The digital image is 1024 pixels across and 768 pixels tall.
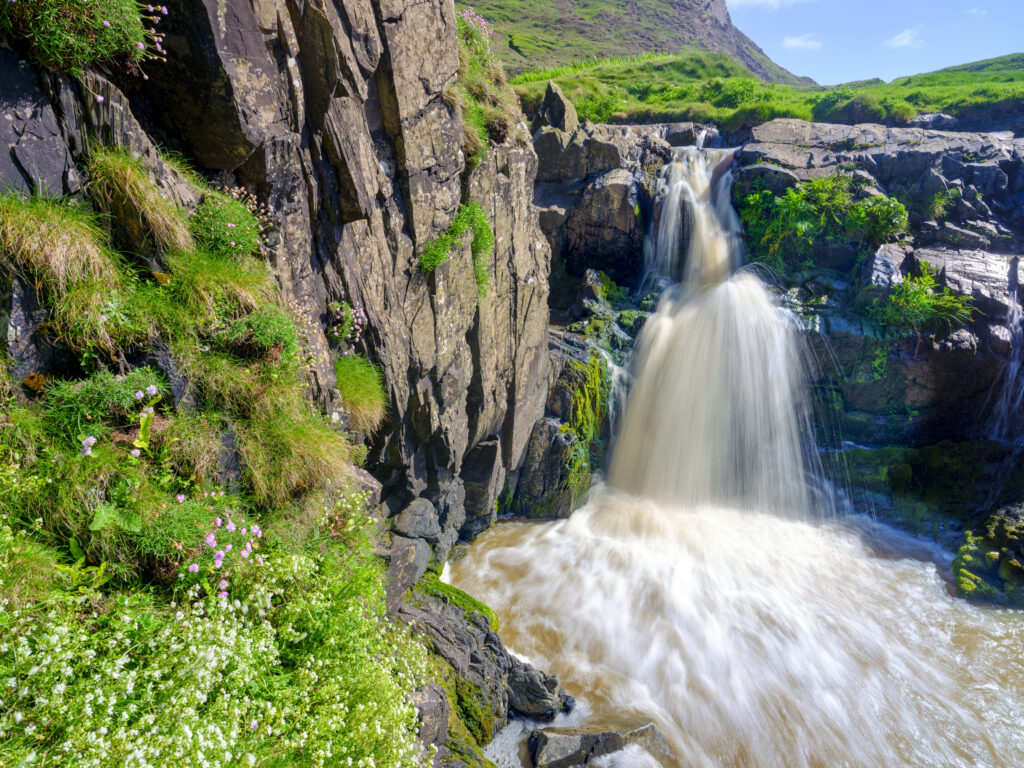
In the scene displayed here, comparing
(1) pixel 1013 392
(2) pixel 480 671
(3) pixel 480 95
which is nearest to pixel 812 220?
(1) pixel 1013 392

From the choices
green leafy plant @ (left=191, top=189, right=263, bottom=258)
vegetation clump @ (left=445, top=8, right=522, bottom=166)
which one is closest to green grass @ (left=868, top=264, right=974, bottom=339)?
vegetation clump @ (left=445, top=8, right=522, bottom=166)

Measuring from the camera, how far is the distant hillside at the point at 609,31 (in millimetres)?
38312

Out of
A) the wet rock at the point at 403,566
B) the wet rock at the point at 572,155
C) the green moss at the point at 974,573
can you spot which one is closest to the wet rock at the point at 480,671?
the wet rock at the point at 403,566

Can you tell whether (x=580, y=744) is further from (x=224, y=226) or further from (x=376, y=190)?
(x=376, y=190)

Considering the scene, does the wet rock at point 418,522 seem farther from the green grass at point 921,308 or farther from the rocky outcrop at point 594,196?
the green grass at point 921,308

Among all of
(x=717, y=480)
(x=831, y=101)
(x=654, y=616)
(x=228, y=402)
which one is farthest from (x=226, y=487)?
(x=831, y=101)

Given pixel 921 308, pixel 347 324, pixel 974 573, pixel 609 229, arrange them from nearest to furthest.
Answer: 1. pixel 347 324
2. pixel 974 573
3. pixel 921 308
4. pixel 609 229

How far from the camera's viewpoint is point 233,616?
12.2 feet

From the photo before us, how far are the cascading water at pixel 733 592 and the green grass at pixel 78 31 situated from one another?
8.47 meters

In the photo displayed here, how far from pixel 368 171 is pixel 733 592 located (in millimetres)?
9760

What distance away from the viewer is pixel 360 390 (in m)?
6.89

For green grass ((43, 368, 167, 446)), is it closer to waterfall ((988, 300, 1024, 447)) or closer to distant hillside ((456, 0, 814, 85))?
waterfall ((988, 300, 1024, 447))

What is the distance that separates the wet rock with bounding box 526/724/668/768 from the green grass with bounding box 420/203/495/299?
685cm

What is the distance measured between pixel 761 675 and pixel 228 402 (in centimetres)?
879
